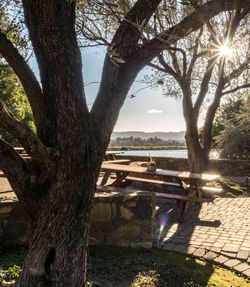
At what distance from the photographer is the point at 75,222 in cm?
307

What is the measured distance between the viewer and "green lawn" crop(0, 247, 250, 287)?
4059mm

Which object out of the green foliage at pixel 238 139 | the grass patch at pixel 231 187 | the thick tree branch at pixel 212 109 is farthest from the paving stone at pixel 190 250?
the green foliage at pixel 238 139

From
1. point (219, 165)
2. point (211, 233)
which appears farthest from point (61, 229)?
point (219, 165)

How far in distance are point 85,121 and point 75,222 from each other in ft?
3.08

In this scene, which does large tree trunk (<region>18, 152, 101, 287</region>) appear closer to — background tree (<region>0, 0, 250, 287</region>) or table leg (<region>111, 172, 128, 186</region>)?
background tree (<region>0, 0, 250, 287</region>)

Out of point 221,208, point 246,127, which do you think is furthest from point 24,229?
point 246,127

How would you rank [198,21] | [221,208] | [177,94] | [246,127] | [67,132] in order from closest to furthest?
[67,132] → [198,21] → [221,208] → [177,94] → [246,127]

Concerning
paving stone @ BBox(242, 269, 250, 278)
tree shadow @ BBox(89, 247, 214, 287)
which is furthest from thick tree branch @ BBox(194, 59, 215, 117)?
paving stone @ BBox(242, 269, 250, 278)

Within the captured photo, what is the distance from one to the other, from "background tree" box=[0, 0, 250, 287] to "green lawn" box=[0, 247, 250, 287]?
1.00 metres

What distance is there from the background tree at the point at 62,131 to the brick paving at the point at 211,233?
2718mm

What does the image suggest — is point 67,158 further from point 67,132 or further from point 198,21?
point 198,21

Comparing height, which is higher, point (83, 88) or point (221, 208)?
point (83, 88)

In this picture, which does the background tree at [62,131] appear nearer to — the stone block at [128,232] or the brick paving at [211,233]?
the stone block at [128,232]

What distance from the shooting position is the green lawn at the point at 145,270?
4059 mm
